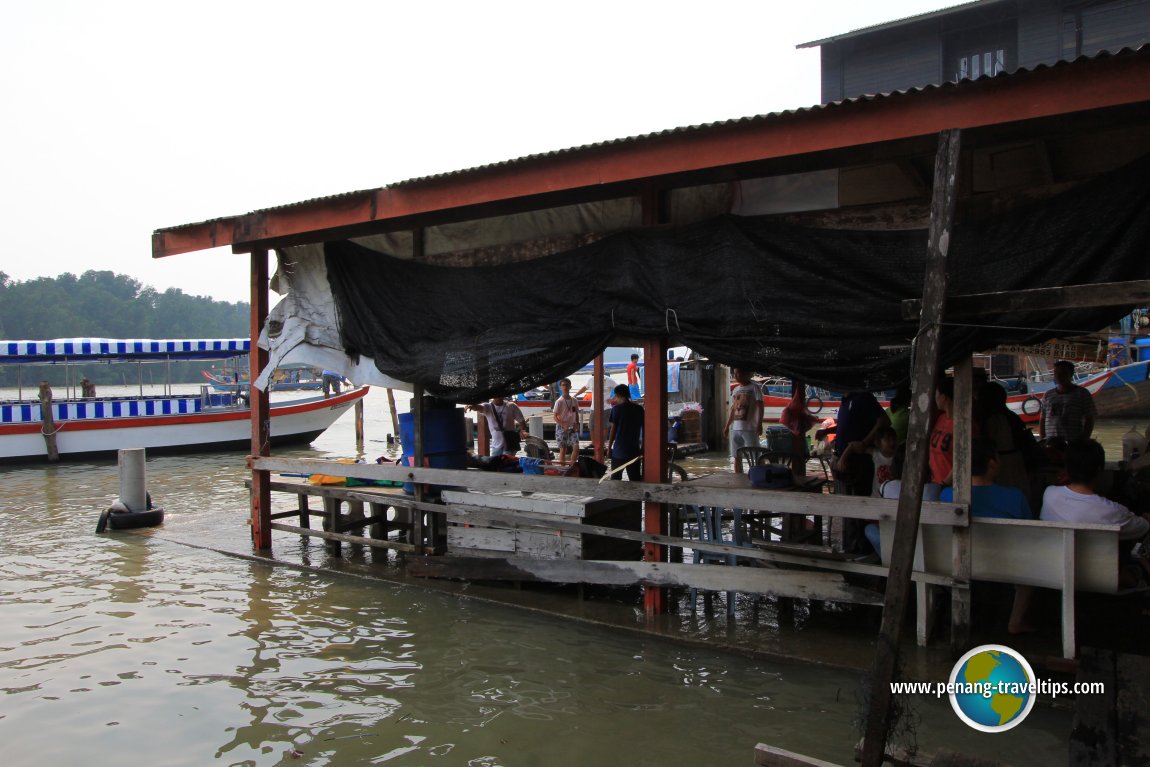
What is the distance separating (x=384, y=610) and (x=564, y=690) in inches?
98.7

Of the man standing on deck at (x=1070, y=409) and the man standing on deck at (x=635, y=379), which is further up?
the man standing on deck at (x=635, y=379)

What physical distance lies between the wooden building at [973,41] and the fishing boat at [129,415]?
59.9ft

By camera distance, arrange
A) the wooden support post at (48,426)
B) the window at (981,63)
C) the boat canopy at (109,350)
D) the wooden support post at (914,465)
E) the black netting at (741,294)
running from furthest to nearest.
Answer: the wooden support post at (48,426)
the boat canopy at (109,350)
the window at (981,63)
the black netting at (741,294)
the wooden support post at (914,465)

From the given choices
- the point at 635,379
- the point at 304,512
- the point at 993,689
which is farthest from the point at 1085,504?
the point at 635,379

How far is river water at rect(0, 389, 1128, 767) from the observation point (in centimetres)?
460

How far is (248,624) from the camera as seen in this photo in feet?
22.8

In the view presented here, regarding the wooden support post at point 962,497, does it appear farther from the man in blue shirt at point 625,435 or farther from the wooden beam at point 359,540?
the wooden beam at point 359,540

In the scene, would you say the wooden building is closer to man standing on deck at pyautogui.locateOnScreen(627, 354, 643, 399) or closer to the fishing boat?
man standing on deck at pyautogui.locateOnScreen(627, 354, 643, 399)

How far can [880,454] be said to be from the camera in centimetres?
668

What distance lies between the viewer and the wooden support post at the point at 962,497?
512 centimetres

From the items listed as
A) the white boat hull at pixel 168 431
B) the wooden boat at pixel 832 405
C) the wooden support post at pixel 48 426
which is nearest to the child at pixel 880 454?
the wooden boat at pixel 832 405

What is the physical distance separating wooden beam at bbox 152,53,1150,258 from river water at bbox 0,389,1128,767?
11.4 ft

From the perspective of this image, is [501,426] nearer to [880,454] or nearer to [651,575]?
[651,575]

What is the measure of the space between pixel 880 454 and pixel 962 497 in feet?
5.07
